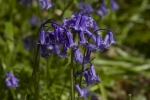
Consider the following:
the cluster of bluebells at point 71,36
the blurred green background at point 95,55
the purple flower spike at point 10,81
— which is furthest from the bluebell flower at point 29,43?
the cluster of bluebells at point 71,36

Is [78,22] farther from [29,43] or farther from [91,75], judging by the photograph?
[29,43]

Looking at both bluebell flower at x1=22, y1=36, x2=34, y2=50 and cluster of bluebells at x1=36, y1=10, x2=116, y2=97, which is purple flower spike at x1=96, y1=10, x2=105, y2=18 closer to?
bluebell flower at x1=22, y1=36, x2=34, y2=50

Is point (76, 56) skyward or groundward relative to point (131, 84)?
skyward

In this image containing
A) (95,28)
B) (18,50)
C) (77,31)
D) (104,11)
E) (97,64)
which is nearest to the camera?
(77,31)

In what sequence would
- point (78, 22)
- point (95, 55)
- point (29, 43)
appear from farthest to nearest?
point (95, 55), point (29, 43), point (78, 22)

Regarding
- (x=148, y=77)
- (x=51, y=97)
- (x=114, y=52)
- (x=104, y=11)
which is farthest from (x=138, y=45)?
(x=51, y=97)

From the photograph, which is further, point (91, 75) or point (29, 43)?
point (29, 43)

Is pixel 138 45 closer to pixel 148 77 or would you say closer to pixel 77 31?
pixel 148 77

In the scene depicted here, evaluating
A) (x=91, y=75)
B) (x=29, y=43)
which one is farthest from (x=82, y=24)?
(x=29, y=43)
